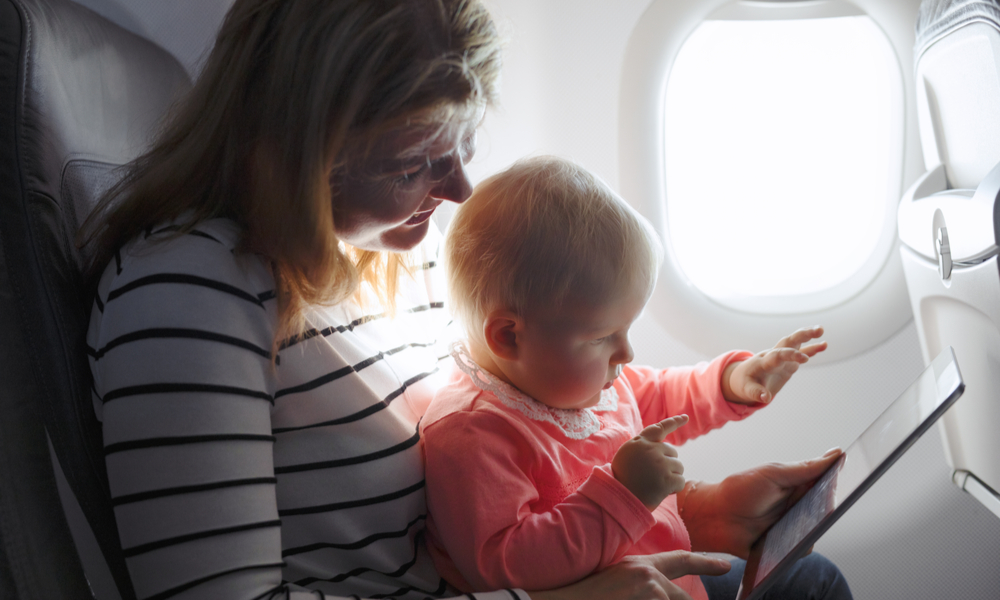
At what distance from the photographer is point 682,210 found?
1.43 m

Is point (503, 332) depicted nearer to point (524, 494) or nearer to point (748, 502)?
point (524, 494)

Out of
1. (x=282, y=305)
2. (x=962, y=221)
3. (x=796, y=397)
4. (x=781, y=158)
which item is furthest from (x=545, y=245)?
(x=796, y=397)

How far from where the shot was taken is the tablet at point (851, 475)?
625mm

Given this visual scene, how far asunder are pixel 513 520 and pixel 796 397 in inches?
39.4

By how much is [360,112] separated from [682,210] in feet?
3.15

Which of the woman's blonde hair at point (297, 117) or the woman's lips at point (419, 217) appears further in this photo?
the woman's lips at point (419, 217)

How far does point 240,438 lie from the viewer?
1.97ft

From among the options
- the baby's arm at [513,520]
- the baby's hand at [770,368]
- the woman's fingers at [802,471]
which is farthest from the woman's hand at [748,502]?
the baby's arm at [513,520]

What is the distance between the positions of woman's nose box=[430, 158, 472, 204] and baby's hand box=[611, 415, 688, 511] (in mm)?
343

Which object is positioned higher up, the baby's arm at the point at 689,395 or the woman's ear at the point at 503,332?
the woman's ear at the point at 503,332

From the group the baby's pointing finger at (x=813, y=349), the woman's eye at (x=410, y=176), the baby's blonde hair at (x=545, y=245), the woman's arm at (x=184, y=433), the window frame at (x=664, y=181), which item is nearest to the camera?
the woman's arm at (x=184, y=433)

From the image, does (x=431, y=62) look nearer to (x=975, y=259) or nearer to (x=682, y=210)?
(x=975, y=259)

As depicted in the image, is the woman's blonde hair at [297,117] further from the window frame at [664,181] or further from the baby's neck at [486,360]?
the window frame at [664,181]

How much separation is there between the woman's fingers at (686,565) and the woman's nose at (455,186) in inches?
18.9
